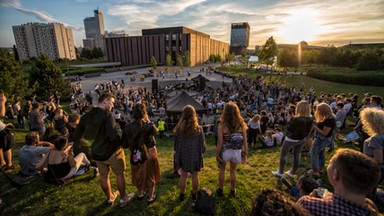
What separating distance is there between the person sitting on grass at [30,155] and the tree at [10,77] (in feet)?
53.4

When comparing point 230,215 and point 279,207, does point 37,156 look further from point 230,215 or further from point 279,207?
point 279,207

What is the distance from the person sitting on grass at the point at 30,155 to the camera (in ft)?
13.0

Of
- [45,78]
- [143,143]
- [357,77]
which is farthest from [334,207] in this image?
[357,77]

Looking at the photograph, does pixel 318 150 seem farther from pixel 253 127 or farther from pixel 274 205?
pixel 274 205

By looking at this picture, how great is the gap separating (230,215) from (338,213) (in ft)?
6.69

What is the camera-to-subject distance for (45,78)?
21.0m

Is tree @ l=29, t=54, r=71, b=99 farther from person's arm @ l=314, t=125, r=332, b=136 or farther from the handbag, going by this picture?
person's arm @ l=314, t=125, r=332, b=136

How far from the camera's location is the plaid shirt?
1.50 metres

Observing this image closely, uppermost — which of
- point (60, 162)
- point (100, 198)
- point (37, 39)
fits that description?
point (37, 39)

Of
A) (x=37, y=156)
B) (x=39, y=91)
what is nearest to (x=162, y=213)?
(x=37, y=156)

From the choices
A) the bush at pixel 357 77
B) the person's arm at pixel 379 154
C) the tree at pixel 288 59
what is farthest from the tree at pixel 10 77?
the tree at pixel 288 59

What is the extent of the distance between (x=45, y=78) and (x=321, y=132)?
26554 mm

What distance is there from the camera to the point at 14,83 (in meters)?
16.1

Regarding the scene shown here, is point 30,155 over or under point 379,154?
under
